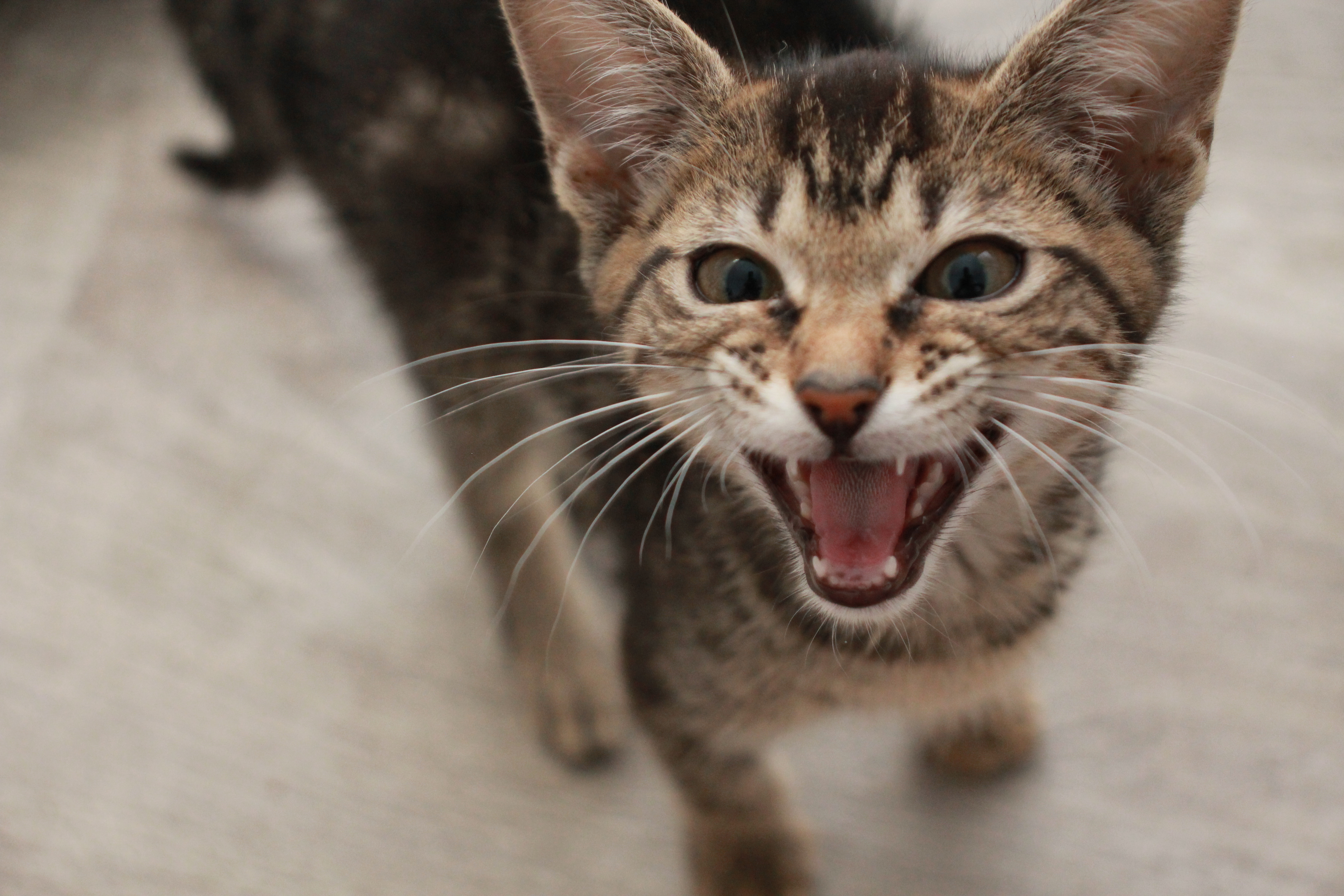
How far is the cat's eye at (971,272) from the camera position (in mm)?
916

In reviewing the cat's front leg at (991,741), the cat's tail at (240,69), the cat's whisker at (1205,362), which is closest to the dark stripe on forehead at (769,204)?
the cat's whisker at (1205,362)

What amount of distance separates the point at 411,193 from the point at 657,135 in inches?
19.3

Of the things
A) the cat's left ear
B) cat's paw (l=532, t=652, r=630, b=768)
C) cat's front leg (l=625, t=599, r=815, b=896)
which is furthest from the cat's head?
cat's paw (l=532, t=652, r=630, b=768)

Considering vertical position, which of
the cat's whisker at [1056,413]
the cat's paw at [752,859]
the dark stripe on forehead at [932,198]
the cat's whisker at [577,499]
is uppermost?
the dark stripe on forehead at [932,198]

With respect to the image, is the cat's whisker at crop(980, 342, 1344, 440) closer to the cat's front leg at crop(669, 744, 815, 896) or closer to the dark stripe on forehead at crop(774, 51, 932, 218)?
the dark stripe on forehead at crop(774, 51, 932, 218)

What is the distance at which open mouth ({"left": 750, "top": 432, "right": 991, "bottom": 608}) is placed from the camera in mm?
952

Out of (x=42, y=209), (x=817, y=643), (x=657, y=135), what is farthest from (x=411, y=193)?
(x=42, y=209)

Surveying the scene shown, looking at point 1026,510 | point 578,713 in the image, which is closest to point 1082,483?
point 1026,510

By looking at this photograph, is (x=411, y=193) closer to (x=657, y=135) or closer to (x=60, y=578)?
(x=657, y=135)

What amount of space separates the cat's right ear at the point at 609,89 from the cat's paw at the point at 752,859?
761mm

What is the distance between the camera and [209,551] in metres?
1.72

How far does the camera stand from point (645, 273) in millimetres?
1038

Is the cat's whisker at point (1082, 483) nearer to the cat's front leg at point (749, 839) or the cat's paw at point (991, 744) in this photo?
the cat's paw at point (991, 744)

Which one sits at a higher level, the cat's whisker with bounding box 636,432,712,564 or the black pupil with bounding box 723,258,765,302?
the black pupil with bounding box 723,258,765,302
